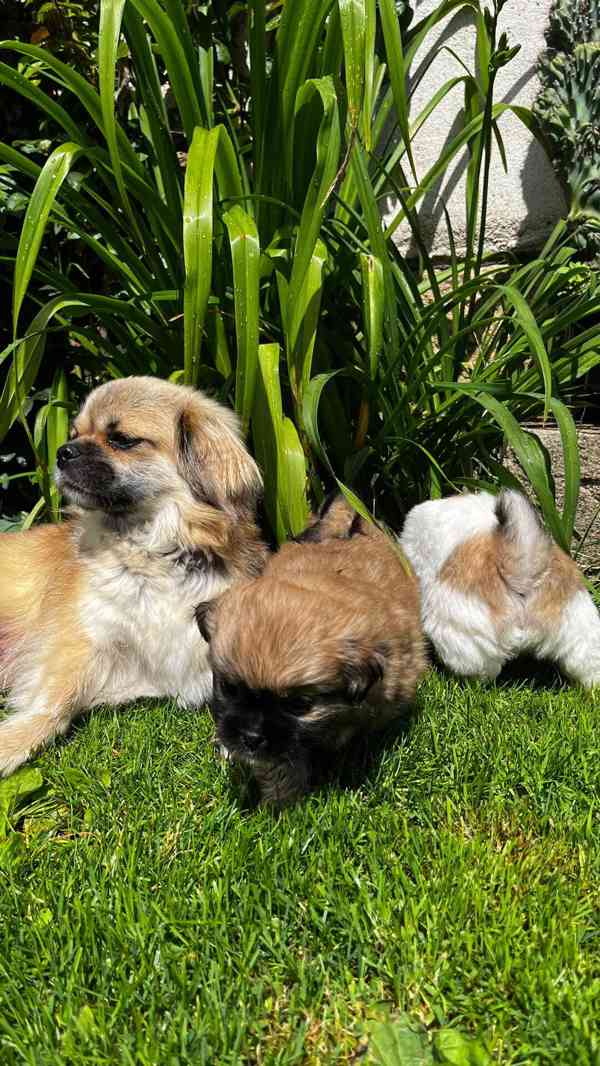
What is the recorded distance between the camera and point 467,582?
2535 mm

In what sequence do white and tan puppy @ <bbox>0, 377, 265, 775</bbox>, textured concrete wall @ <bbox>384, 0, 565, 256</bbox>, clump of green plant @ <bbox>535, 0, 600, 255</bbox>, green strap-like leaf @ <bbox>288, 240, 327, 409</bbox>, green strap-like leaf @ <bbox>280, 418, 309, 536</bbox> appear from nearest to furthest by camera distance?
white and tan puppy @ <bbox>0, 377, 265, 775</bbox>
green strap-like leaf @ <bbox>288, 240, 327, 409</bbox>
green strap-like leaf @ <bbox>280, 418, 309, 536</bbox>
clump of green plant @ <bbox>535, 0, 600, 255</bbox>
textured concrete wall @ <bbox>384, 0, 565, 256</bbox>

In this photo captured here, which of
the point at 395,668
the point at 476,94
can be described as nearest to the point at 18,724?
the point at 395,668

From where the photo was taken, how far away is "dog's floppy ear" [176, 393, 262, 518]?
2555 mm

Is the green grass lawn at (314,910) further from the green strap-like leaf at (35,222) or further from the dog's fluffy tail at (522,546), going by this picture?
the green strap-like leaf at (35,222)

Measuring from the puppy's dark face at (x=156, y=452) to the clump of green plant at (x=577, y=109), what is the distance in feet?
7.17

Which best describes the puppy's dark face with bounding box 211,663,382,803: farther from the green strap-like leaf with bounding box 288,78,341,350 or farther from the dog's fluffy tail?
the green strap-like leaf with bounding box 288,78,341,350

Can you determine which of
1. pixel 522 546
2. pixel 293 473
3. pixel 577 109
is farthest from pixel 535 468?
pixel 577 109

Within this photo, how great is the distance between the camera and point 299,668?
1837mm

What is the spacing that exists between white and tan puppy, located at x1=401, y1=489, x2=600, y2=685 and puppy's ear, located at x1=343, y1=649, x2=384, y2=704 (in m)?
0.68

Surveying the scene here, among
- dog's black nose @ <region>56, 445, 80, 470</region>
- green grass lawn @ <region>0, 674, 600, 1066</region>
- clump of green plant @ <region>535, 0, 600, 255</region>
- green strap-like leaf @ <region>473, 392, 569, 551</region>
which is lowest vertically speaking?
green grass lawn @ <region>0, 674, 600, 1066</region>

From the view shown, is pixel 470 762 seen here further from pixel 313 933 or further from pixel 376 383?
pixel 376 383

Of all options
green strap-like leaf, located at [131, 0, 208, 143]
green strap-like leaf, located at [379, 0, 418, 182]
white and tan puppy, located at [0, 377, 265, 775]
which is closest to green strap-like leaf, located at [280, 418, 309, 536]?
white and tan puppy, located at [0, 377, 265, 775]

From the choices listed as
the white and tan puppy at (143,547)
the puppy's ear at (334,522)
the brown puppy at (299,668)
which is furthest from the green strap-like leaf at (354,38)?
the brown puppy at (299,668)

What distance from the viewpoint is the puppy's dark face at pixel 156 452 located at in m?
2.51
